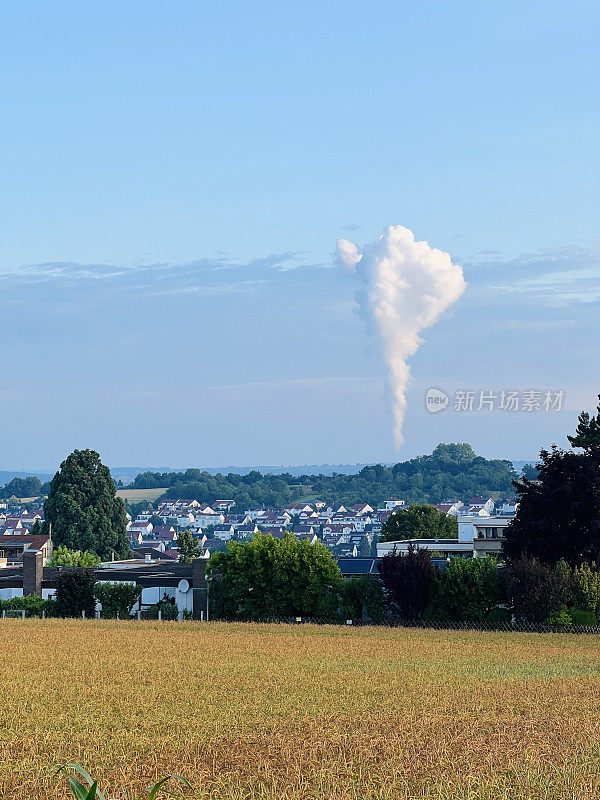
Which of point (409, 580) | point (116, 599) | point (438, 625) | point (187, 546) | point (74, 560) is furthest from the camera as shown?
point (187, 546)

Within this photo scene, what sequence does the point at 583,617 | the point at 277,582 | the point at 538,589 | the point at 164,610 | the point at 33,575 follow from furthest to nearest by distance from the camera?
the point at 33,575 → the point at 164,610 → the point at 277,582 → the point at 583,617 → the point at 538,589

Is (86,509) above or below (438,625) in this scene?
above

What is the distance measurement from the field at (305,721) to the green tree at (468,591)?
556 inches

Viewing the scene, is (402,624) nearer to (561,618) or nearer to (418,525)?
(561,618)

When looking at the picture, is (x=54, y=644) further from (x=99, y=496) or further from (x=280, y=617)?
(x=99, y=496)

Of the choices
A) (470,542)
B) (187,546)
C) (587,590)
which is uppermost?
(470,542)

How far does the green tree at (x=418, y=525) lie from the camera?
104 meters

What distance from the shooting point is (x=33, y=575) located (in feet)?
198

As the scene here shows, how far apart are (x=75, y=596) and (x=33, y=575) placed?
7.23m

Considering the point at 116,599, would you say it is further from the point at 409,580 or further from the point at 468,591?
the point at 468,591

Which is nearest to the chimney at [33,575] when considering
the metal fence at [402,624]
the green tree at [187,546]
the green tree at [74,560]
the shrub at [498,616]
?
the metal fence at [402,624]

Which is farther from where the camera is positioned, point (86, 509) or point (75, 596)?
point (86, 509)

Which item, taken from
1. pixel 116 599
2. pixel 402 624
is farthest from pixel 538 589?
pixel 116 599

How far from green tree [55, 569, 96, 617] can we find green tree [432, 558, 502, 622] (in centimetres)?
1917
